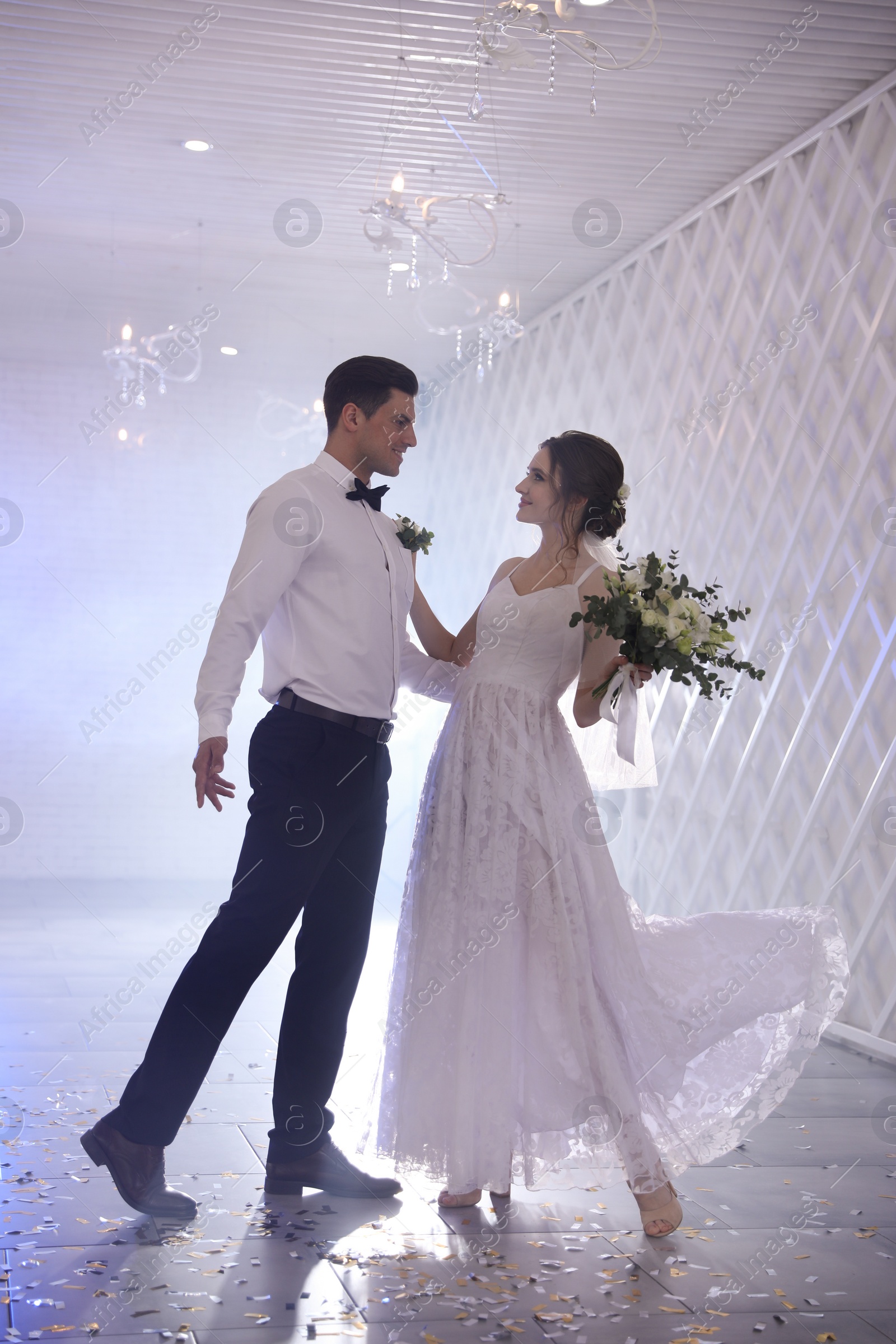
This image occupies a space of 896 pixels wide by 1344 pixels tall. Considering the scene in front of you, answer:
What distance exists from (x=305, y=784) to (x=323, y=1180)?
2.50 ft

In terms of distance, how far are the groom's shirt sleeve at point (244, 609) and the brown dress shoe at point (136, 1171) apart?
2.34 ft

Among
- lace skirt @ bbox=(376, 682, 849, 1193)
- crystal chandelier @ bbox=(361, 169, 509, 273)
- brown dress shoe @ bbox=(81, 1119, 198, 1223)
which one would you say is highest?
crystal chandelier @ bbox=(361, 169, 509, 273)

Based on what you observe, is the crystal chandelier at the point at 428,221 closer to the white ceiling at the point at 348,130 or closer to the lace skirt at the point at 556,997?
the white ceiling at the point at 348,130

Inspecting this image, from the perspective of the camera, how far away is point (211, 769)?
2.04 metres

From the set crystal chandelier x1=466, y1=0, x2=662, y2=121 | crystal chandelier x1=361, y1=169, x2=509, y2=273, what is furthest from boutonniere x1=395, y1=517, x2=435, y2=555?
crystal chandelier x1=361, y1=169, x2=509, y2=273

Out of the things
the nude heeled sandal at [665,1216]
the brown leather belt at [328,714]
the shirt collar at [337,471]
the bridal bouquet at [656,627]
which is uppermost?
the shirt collar at [337,471]

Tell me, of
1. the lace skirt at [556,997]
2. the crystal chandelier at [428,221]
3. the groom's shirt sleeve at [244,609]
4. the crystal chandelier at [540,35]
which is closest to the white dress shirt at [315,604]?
the groom's shirt sleeve at [244,609]

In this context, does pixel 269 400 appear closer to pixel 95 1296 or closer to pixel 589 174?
pixel 589 174

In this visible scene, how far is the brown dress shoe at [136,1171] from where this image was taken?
80.4 inches

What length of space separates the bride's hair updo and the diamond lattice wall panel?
4.73 ft

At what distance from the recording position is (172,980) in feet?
13.4

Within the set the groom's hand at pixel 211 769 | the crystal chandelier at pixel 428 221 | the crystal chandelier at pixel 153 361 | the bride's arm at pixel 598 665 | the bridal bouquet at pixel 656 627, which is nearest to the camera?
the groom's hand at pixel 211 769

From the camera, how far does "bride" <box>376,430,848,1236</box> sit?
2.12 m

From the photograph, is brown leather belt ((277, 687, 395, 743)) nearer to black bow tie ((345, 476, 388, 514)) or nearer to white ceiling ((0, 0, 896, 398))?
black bow tie ((345, 476, 388, 514))
